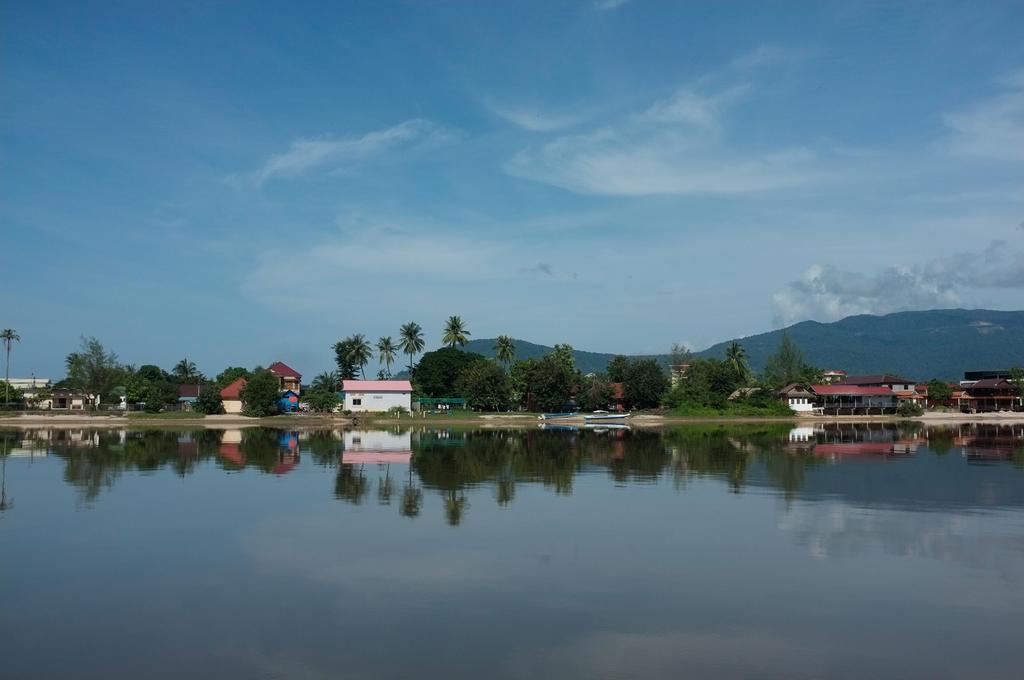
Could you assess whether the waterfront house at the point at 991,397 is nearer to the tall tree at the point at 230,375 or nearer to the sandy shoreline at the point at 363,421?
the sandy shoreline at the point at 363,421

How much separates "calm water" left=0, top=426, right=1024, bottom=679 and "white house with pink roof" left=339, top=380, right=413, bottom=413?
177 feet

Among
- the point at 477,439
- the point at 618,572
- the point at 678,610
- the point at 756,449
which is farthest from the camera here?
the point at 477,439

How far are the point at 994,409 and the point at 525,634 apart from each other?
11575 centimetres

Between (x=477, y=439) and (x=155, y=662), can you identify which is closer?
(x=155, y=662)

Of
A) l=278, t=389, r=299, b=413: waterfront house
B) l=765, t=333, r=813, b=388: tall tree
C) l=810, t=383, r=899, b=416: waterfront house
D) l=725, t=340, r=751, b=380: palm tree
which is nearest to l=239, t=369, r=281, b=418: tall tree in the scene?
l=278, t=389, r=299, b=413: waterfront house

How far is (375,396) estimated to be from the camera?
84125 millimetres

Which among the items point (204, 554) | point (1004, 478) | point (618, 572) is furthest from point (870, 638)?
point (1004, 478)

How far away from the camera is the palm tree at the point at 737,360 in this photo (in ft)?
316

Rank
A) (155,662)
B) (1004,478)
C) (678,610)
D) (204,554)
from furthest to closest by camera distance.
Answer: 1. (1004,478)
2. (204,554)
3. (678,610)
4. (155,662)

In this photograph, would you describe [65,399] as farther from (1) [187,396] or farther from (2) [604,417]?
(2) [604,417]

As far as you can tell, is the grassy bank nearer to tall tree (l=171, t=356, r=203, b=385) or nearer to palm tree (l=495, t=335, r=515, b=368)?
palm tree (l=495, t=335, r=515, b=368)

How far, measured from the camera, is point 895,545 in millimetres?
16547

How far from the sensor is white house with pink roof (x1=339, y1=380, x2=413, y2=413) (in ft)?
275

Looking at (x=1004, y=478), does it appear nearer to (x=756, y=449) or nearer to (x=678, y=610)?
(x=756, y=449)
